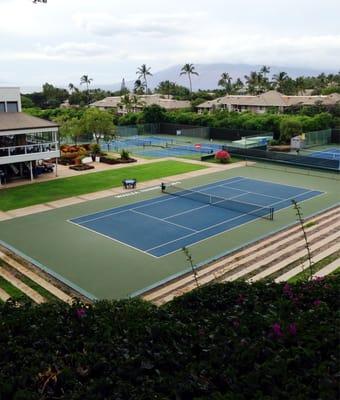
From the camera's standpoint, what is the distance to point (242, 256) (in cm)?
2005

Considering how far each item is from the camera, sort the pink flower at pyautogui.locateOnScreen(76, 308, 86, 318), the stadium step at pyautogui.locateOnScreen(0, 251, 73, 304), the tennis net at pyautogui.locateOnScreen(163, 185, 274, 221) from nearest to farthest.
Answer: the pink flower at pyautogui.locateOnScreen(76, 308, 86, 318) → the stadium step at pyautogui.locateOnScreen(0, 251, 73, 304) → the tennis net at pyautogui.locateOnScreen(163, 185, 274, 221)

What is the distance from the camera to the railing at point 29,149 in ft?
114

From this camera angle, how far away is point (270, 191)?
3269 centimetres

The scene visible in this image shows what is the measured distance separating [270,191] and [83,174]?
1631 cm

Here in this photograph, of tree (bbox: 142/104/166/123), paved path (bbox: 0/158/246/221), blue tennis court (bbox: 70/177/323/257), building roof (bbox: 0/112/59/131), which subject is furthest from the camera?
tree (bbox: 142/104/166/123)

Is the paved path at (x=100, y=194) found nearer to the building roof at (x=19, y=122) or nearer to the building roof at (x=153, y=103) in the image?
the building roof at (x=19, y=122)

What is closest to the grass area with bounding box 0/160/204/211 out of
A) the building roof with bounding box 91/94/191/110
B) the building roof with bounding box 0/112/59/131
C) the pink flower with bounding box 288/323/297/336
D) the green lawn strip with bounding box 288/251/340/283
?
the building roof with bounding box 0/112/59/131

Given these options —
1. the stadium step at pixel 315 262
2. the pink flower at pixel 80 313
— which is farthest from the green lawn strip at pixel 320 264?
the pink flower at pixel 80 313

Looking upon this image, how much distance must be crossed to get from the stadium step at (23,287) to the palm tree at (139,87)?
94.5 meters

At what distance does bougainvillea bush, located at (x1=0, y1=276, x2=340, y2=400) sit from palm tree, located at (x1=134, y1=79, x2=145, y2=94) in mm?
103891

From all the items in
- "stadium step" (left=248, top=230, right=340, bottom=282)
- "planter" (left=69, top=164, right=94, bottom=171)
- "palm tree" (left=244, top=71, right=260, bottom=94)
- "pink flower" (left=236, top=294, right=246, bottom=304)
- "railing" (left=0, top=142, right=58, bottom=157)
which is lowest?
"stadium step" (left=248, top=230, right=340, bottom=282)

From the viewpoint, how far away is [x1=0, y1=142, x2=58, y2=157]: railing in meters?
34.7

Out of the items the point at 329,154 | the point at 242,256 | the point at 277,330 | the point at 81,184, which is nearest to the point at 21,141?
the point at 81,184

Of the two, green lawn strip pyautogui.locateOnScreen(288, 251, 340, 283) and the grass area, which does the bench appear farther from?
green lawn strip pyautogui.locateOnScreen(288, 251, 340, 283)
